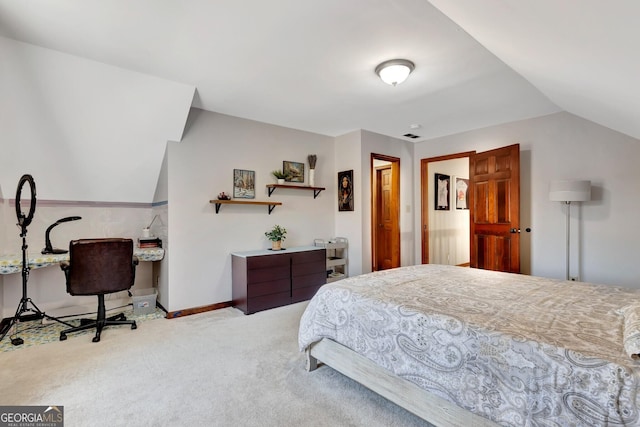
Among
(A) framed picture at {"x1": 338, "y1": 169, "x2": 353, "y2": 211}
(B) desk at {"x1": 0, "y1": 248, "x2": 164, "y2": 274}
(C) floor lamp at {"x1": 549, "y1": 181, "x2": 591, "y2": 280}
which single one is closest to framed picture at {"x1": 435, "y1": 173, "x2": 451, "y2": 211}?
(A) framed picture at {"x1": 338, "y1": 169, "x2": 353, "y2": 211}

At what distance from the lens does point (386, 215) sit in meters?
6.09

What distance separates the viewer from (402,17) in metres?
2.05

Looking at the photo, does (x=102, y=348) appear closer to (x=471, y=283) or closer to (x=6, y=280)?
(x=6, y=280)

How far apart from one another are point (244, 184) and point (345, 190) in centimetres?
162

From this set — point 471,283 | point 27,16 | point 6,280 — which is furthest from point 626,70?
point 6,280

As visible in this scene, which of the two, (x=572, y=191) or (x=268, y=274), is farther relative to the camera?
(x=268, y=274)

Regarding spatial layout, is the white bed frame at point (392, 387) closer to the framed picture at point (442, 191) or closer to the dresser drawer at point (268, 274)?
the dresser drawer at point (268, 274)

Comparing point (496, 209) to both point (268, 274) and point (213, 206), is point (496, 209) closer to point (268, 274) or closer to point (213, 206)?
point (268, 274)

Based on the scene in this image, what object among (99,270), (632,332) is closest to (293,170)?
(99,270)

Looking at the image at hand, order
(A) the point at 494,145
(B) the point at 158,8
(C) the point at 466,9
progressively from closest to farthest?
(C) the point at 466,9
(B) the point at 158,8
(A) the point at 494,145

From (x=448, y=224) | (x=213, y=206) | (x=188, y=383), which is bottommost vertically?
(x=188, y=383)

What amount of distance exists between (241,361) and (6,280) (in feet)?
9.37

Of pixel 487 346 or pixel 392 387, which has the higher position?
pixel 487 346

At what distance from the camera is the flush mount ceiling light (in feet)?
8.57
